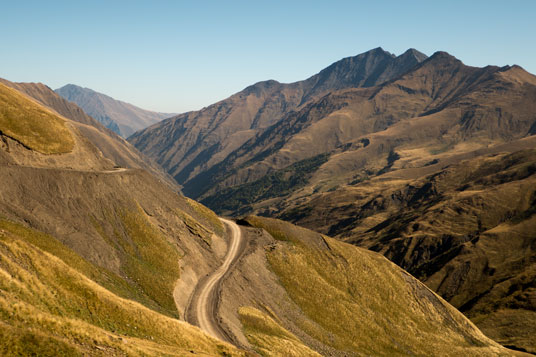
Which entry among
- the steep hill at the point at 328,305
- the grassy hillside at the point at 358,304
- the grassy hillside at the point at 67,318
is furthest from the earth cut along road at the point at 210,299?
the grassy hillside at the point at 67,318

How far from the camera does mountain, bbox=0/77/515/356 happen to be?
1399 inches

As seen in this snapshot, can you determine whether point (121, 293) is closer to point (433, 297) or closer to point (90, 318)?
point (90, 318)

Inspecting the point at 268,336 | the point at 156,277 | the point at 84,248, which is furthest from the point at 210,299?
the point at 84,248

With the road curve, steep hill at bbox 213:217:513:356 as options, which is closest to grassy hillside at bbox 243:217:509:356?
steep hill at bbox 213:217:513:356

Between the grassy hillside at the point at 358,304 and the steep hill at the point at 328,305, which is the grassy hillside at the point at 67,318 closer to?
the steep hill at the point at 328,305

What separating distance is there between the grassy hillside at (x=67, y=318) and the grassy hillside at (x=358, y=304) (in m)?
23.8

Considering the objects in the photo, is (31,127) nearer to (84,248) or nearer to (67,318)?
(84,248)

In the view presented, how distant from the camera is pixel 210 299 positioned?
64688 mm

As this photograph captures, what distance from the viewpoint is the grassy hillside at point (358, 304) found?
7944 cm

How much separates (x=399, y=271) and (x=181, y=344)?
87454mm

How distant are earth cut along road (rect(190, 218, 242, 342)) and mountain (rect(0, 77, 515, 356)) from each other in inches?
27.5

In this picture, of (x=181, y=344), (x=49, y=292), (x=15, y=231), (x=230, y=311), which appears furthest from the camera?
(x=230, y=311)

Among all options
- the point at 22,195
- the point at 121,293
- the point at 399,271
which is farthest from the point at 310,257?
the point at 22,195

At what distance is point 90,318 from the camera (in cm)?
3684
